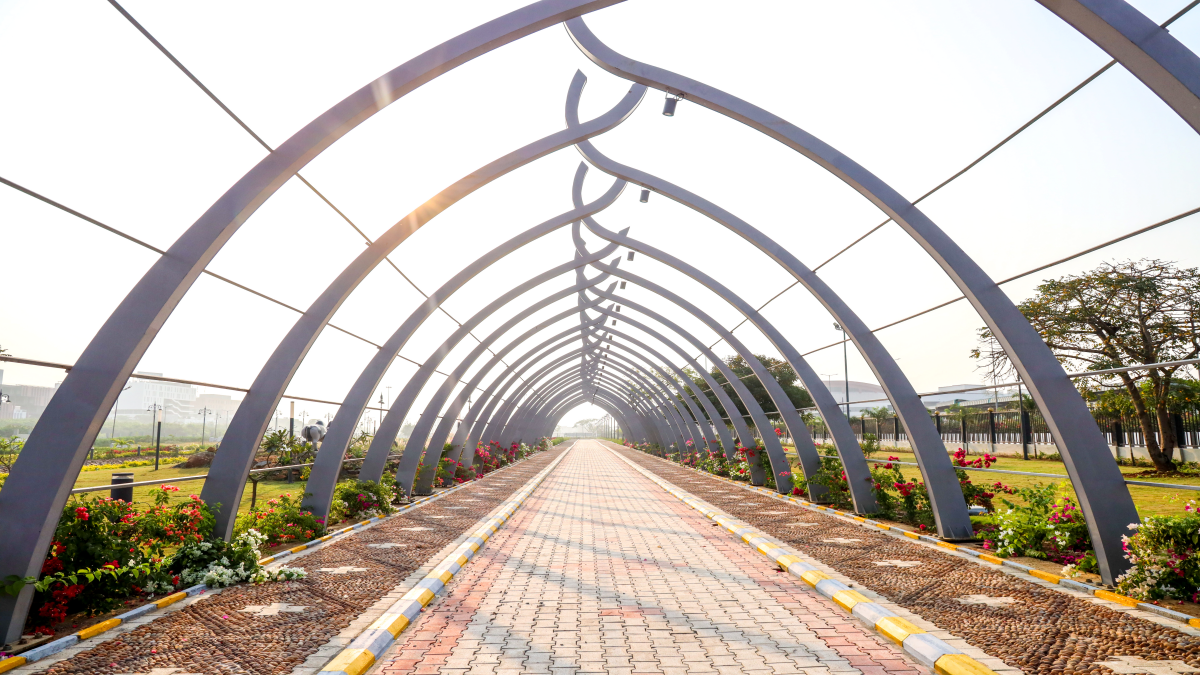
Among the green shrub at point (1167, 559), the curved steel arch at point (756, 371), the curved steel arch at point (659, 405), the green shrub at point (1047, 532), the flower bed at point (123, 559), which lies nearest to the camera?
the flower bed at point (123, 559)

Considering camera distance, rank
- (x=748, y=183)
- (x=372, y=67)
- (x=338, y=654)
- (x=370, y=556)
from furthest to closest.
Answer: (x=748, y=183), (x=370, y=556), (x=372, y=67), (x=338, y=654)

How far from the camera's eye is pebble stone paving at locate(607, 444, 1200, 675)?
4.86 meters

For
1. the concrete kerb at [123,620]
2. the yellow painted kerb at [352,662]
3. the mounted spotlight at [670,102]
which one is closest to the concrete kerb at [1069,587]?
the yellow painted kerb at [352,662]

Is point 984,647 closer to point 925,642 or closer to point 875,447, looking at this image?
point 925,642

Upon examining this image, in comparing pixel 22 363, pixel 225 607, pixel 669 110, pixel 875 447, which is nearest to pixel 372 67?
pixel 669 110

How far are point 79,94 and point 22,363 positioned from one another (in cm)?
228

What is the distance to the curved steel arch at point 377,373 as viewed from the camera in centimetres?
1170

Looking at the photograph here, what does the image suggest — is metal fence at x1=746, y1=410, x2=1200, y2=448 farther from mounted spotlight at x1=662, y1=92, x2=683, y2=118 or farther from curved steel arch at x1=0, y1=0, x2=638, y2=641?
curved steel arch at x1=0, y1=0, x2=638, y2=641

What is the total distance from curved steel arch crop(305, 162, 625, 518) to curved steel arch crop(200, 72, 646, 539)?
2777 mm

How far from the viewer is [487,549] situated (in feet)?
33.8

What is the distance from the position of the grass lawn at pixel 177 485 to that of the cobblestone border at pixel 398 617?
18.3 feet

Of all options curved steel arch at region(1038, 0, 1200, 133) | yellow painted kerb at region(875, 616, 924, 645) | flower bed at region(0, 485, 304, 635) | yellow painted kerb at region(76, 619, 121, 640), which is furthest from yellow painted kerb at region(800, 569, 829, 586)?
yellow painted kerb at region(76, 619, 121, 640)

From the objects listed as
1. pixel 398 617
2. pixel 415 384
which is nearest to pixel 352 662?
pixel 398 617

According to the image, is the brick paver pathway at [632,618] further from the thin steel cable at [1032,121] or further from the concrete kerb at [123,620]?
the thin steel cable at [1032,121]
